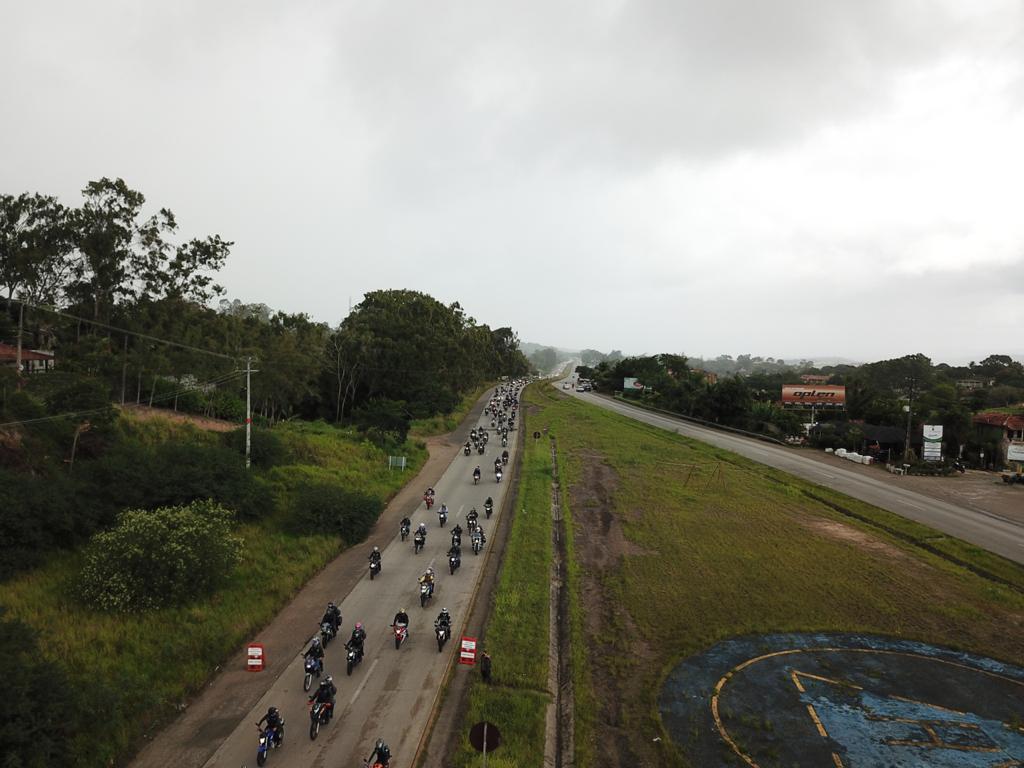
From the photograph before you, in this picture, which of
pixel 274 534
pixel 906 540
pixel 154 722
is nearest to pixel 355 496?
pixel 274 534

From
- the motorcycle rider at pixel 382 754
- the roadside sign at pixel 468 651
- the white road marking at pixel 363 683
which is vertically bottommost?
the white road marking at pixel 363 683

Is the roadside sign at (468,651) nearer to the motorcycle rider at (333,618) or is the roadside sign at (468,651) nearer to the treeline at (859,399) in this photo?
the motorcycle rider at (333,618)

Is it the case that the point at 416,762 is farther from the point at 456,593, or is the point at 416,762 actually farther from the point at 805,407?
the point at 805,407

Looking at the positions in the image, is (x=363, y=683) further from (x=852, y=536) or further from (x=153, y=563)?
(x=852, y=536)

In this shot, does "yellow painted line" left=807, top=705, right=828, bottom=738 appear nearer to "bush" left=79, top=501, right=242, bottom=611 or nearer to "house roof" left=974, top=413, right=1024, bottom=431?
"bush" left=79, top=501, right=242, bottom=611

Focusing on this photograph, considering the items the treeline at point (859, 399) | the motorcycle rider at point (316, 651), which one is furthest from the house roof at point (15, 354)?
the treeline at point (859, 399)

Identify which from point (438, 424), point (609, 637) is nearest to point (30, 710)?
point (609, 637)

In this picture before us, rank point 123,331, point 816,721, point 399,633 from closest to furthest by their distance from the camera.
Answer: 1. point 816,721
2. point 399,633
3. point 123,331
